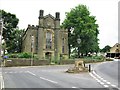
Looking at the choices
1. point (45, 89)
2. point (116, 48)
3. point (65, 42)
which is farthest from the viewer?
point (116, 48)

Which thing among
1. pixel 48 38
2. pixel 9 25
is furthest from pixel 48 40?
Answer: pixel 9 25

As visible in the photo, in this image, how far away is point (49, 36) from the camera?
8200 cm

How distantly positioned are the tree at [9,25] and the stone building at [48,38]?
424 centimetres

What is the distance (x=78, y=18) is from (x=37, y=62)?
73.2ft

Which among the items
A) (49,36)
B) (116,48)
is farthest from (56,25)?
(116,48)

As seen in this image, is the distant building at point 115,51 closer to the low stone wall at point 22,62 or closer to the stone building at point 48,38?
the stone building at point 48,38

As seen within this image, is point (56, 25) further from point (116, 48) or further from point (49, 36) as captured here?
point (116, 48)

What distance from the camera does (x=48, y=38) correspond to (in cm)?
8194

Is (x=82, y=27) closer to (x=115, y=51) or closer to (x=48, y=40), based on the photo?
(x=48, y=40)

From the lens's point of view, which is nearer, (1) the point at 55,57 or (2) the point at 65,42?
(1) the point at 55,57

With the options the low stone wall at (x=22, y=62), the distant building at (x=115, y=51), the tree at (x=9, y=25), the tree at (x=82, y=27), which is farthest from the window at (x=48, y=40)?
the distant building at (x=115, y=51)

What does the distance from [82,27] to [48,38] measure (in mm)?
9515

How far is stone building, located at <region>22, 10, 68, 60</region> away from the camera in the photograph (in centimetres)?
7981

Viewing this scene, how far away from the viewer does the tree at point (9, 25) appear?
252 feet
